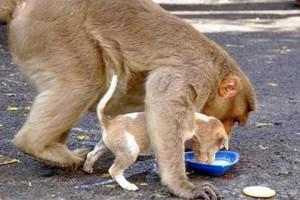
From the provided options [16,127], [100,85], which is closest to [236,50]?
[16,127]

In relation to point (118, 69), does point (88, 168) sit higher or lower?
lower

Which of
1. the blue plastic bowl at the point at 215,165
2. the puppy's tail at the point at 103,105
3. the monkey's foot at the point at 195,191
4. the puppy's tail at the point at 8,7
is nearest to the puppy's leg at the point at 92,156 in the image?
the puppy's tail at the point at 103,105

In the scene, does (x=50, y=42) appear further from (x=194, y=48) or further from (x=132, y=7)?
(x=194, y=48)

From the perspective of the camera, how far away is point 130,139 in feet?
13.3

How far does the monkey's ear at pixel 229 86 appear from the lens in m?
4.58

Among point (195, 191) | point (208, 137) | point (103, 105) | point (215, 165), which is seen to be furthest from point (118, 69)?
point (195, 191)

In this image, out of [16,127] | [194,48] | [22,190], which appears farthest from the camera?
[16,127]

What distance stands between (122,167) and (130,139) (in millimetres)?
161

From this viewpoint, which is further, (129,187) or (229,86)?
(229,86)

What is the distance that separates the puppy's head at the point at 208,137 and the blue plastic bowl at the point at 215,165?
0.07 meters

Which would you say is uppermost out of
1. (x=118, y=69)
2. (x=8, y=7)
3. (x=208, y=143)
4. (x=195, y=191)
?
(x=8, y=7)

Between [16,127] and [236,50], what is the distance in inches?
202

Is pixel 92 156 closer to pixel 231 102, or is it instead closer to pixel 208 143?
pixel 208 143

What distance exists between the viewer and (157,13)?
182 inches
